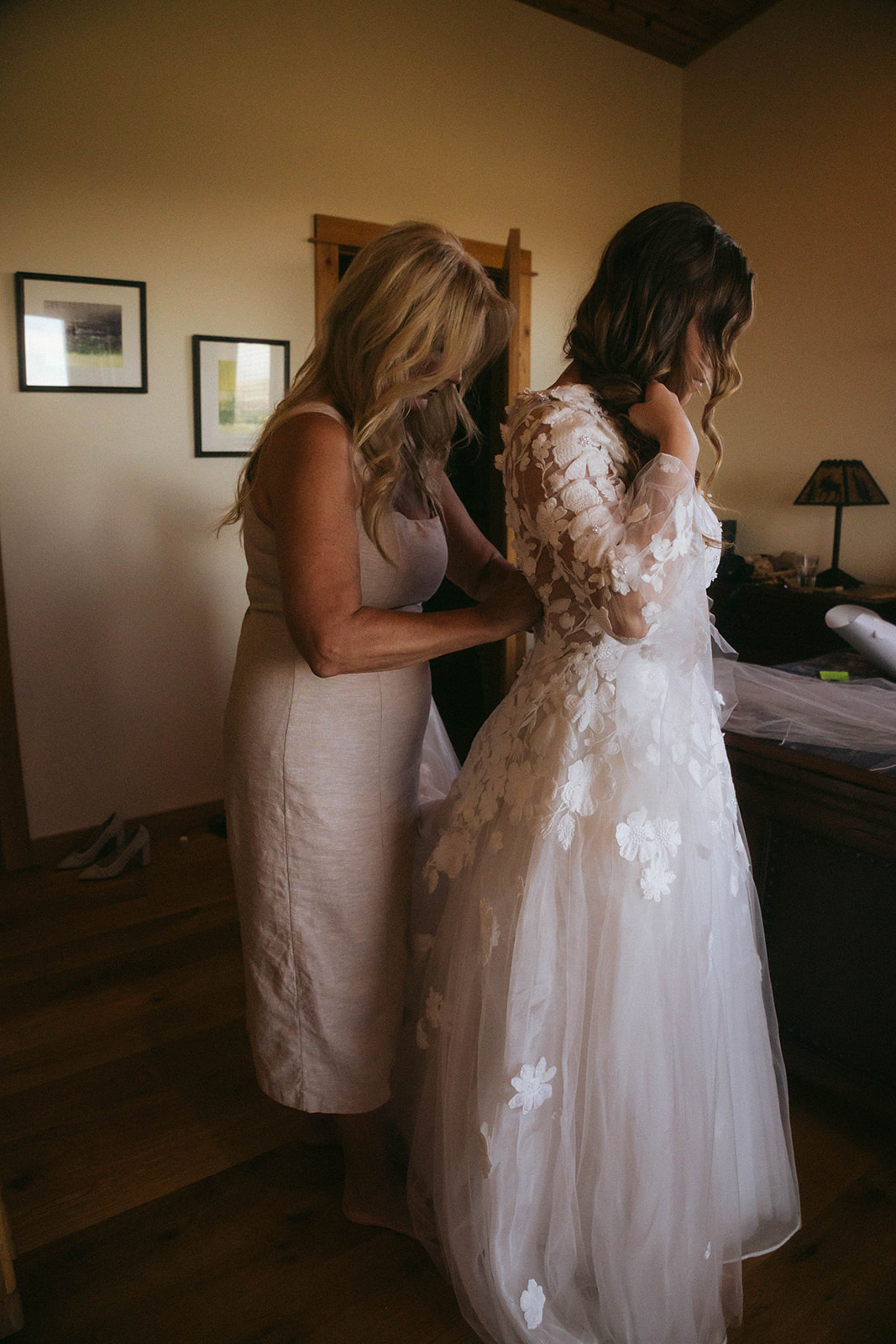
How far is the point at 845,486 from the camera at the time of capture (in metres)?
3.63

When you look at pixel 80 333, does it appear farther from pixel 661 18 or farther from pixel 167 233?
pixel 661 18

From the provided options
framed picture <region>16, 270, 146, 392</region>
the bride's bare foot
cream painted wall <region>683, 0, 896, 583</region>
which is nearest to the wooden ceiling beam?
cream painted wall <region>683, 0, 896, 583</region>

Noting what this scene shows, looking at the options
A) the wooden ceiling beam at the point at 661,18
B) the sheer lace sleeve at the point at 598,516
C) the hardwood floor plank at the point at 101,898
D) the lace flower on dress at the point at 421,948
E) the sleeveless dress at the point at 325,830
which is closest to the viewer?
the sheer lace sleeve at the point at 598,516

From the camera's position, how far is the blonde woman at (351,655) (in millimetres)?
1213

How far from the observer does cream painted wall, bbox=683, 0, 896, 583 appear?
3654 mm

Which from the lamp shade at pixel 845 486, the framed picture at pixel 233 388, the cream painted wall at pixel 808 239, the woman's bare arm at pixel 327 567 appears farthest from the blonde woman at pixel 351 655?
the cream painted wall at pixel 808 239

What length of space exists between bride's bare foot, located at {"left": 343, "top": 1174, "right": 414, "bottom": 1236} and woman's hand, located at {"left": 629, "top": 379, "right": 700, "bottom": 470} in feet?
4.44

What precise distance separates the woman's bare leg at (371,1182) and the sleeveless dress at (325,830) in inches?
4.8

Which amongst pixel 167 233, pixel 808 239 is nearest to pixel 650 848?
pixel 167 233

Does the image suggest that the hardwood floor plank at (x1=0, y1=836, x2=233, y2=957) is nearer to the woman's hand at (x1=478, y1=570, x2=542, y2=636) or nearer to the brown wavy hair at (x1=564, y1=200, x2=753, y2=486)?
the woman's hand at (x1=478, y1=570, x2=542, y2=636)

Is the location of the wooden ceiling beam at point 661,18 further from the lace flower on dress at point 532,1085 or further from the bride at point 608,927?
the lace flower on dress at point 532,1085

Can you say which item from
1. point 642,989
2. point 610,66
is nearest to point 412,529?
point 642,989

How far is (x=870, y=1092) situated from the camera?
5.57 ft

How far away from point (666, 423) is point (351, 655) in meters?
0.54
